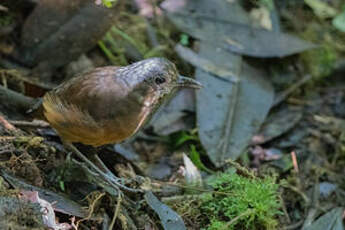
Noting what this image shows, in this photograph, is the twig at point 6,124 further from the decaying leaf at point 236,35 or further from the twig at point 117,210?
the decaying leaf at point 236,35

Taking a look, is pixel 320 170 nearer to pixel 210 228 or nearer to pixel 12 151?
pixel 210 228

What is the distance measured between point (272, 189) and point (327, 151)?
1.69 metres

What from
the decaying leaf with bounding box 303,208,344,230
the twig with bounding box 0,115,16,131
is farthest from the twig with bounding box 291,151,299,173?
the twig with bounding box 0,115,16,131

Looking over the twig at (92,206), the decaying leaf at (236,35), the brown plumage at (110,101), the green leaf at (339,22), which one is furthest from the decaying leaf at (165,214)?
the green leaf at (339,22)

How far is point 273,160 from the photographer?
15.4 ft

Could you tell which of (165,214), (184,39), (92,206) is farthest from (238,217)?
(184,39)

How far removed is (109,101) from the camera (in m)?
3.44

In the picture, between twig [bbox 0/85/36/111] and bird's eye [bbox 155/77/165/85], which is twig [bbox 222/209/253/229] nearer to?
bird's eye [bbox 155/77/165/85]

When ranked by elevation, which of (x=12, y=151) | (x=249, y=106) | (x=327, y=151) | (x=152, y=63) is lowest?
(x=327, y=151)

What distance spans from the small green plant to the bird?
56 cm

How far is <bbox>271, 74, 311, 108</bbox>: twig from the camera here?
521 cm

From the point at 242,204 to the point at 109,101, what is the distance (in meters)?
0.92

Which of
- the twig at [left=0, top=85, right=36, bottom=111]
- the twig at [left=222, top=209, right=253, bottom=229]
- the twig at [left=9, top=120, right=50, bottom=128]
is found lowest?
the twig at [left=222, top=209, right=253, bottom=229]

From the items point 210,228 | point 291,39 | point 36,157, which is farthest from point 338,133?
point 36,157
